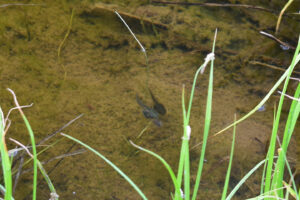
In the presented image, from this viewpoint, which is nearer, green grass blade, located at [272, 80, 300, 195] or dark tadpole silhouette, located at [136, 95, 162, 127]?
green grass blade, located at [272, 80, 300, 195]

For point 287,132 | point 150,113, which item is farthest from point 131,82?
point 287,132

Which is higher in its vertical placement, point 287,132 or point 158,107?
point 287,132

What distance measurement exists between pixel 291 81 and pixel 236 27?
27 centimetres

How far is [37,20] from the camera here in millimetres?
1171

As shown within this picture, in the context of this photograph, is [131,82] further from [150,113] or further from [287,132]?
[287,132]

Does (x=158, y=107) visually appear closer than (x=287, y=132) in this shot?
No

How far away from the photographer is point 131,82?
1.20m

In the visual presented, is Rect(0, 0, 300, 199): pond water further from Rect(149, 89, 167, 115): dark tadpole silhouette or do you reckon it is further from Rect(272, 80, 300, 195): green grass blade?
Rect(272, 80, 300, 195): green grass blade

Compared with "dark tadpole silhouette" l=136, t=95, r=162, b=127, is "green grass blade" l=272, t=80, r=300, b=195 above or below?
above

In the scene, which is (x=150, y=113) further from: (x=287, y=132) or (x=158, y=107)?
(x=287, y=132)

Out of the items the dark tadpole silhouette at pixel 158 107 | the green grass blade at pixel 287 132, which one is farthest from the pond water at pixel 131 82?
the green grass blade at pixel 287 132

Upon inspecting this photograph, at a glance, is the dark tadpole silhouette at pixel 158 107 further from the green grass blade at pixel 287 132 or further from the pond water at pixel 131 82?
the green grass blade at pixel 287 132

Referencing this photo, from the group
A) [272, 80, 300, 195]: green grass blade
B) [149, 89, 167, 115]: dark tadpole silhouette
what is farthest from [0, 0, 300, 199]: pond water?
[272, 80, 300, 195]: green grass blade

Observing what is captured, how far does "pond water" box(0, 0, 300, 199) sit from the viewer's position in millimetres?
1168
